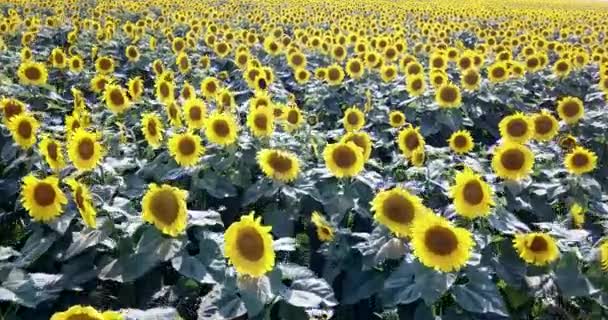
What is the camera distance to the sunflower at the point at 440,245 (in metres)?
2.85

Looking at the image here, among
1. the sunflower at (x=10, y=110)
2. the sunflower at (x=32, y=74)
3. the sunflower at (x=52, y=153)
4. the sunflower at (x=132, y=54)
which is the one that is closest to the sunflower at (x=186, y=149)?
the sunflower at (x=52, y=153)

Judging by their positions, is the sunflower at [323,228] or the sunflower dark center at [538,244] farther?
the sunflower at [323,228]

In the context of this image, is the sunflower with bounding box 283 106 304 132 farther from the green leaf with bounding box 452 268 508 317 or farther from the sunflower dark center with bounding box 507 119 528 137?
the green leaf with bounding box 452 268 508 317

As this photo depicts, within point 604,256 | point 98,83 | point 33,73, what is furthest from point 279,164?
point 33,73

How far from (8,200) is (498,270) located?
3.40 meters

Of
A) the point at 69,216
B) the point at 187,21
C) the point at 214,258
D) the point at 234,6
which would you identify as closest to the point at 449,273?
the point at 214,258

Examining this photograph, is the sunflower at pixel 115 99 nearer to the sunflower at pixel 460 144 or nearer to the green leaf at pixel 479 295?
the sunflower at pixel 460 144

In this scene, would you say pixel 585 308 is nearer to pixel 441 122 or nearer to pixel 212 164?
pixel 212 164

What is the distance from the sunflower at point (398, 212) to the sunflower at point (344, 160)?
0.69m

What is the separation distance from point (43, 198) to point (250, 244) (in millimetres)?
1257

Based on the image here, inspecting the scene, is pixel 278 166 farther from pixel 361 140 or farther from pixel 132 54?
pixel 132 54

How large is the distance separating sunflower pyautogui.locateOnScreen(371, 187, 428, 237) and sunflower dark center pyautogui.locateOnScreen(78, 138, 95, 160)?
5.71 feet

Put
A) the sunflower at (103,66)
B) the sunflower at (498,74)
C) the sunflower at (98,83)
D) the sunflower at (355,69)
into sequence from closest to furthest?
the sunflower at (98,83) < the sunflower at (103,66) < the sunflower at (498,74) < the sunflower at (355,69)

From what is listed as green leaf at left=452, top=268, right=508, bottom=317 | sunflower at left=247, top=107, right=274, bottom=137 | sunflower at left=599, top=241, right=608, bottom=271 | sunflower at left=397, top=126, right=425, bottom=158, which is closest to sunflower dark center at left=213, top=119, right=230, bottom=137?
sunflower at left=247, top=107, right=274, bottom=137
